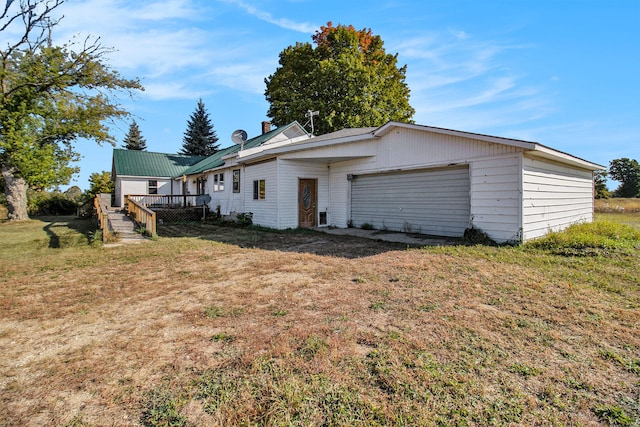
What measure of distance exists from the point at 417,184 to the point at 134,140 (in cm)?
4321

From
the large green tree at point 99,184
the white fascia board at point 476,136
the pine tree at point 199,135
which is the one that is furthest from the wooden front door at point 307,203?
the pine tree at point 199,135

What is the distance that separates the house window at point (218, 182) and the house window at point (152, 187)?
9046 millimetres

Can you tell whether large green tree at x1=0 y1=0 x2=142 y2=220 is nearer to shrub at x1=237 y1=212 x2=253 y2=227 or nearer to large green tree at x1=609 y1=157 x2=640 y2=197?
shrub at x1=237 y1=212 x2=253 y2=227

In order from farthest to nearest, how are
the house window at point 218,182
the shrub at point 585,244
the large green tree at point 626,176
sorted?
the large green tree at point 626,176 → the house window at point 218,182 → the shrub at point 585,244

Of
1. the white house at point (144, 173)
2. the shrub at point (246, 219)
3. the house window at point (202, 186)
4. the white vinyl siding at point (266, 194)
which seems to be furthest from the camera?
the white house at point (144, 173)

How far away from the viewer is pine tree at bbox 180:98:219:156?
130ft

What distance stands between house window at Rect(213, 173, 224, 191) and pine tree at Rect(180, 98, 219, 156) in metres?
23.3

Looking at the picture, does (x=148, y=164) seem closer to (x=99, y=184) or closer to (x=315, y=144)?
(x=99, y=184)

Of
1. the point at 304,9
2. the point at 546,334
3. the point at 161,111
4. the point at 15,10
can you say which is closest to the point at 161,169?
the point at 161,111

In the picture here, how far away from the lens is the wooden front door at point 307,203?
1296cm

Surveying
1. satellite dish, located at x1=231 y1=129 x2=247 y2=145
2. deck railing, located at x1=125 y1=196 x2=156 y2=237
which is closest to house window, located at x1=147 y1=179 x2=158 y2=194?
deck railing, located at x1=125 y1=196 x2=156 y2=237

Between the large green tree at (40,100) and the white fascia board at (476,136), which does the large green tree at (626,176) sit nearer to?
the white fascia board at (476,136)

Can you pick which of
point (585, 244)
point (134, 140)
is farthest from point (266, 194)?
point (134, 140)

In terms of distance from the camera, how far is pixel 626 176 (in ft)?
149
